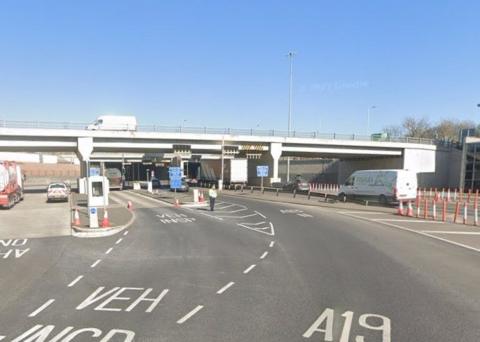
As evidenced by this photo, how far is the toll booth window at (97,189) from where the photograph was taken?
2103 centimetres

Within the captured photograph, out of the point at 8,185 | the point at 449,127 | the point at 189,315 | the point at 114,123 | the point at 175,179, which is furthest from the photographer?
the point at 449,127

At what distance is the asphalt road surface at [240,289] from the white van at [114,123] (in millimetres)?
33506

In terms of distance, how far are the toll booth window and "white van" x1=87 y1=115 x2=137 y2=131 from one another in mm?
27159

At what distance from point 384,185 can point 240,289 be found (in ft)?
80.9

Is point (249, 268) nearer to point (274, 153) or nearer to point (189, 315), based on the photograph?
point (189, 315)

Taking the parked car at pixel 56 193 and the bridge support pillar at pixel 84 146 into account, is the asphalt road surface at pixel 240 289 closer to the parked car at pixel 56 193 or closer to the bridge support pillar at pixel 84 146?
the parked car at pixel 56 193

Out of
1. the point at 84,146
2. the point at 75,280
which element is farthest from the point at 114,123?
the point at 75,280

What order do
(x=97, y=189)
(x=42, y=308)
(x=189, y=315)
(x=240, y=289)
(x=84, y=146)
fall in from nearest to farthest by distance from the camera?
(x=189, y=315) → (x=42, y=308) → (x=240, y=289) → (x=97, y=189) → (x=84, y=146)

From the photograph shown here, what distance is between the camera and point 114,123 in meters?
50.0

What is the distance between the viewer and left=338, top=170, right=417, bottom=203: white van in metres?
29.8

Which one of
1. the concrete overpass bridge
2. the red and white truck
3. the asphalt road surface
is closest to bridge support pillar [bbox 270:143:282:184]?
the concrete overpass bridge

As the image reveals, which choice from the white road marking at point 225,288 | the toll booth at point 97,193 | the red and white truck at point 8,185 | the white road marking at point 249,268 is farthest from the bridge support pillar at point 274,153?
the white road marking at point 225,288

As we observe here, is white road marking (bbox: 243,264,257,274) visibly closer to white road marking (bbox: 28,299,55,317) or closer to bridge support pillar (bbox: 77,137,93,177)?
white road marking (bbox: 28,299,55,317)

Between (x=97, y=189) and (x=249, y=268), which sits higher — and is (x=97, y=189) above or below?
above
